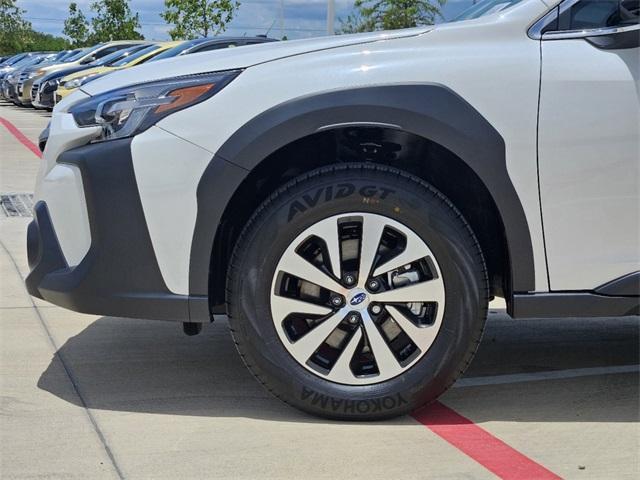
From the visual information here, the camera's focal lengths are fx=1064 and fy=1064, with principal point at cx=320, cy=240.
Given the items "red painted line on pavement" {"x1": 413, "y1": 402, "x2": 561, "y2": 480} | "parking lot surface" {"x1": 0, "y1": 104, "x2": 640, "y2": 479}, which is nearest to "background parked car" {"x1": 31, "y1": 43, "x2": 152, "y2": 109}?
"parking lot surface" {"x1": 0, "y1": 104, "x2": 640, "y2": 479}

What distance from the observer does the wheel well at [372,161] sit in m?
3.82

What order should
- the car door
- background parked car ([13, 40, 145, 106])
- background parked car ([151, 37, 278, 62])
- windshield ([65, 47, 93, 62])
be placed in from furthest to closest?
windshield ([65, 47, 93, 62]) → background parked car ([13, 40, 145, 106]) → background parked car ([151, 37, 278, 62]) → the car door

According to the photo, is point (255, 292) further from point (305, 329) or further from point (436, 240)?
point (436, 240)

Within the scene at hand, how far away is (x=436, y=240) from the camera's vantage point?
3.69 meters

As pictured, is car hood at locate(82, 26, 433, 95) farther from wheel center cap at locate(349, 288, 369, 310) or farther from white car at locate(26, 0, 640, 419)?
wheel center cap at locate(349, 288, 369, 310)

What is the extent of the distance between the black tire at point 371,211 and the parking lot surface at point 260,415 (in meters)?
0.13

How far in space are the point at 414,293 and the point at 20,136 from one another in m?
14.6

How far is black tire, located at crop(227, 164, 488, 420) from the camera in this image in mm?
3676

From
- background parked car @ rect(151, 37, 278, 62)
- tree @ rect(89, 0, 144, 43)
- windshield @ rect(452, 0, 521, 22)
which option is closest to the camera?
windshield @ rect(452, 0, 521, 22)

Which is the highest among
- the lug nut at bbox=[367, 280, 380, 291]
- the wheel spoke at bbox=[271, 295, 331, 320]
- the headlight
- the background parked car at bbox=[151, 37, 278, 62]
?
the headlight

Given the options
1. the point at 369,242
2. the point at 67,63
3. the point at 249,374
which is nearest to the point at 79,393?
the point at 249,374

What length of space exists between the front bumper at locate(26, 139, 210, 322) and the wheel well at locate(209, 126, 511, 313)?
7.8 inches

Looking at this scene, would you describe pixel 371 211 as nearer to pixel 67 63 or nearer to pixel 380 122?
pixel 380 122

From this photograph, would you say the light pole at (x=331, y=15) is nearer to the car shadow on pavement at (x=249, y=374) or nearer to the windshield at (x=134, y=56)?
the windshield at (x=134, y=56)
